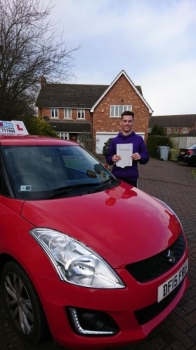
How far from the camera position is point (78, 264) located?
1585 mm

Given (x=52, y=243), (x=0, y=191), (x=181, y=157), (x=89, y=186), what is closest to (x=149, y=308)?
(x=52, y=243)

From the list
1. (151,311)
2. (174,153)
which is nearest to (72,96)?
(174,153)

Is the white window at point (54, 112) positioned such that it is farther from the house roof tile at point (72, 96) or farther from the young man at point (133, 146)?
the young man at point (133, 146)

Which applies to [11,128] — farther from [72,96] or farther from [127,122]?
[72,96]

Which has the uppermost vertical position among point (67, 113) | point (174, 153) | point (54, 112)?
point (54, 112)

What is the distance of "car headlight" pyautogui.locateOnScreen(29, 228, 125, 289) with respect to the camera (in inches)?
60.7

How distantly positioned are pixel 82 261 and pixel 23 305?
726 mm

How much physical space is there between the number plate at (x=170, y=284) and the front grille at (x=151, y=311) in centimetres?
7

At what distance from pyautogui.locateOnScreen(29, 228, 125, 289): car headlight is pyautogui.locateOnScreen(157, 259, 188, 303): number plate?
35cm

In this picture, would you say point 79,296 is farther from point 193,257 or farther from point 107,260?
point 193,257

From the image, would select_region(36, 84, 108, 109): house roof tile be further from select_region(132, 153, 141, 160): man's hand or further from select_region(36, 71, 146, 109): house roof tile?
select_region(132, 153, 141, 160): man's hand

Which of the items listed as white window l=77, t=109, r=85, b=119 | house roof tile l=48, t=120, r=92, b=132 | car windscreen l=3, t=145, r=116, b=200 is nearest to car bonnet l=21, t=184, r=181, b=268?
car windscreen l=3, t=145, r=116, b=200

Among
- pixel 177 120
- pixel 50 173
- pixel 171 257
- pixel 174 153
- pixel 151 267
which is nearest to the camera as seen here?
pixel 151 267

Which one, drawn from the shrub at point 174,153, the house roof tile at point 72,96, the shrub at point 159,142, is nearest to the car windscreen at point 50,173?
the shrub at point 174,153
